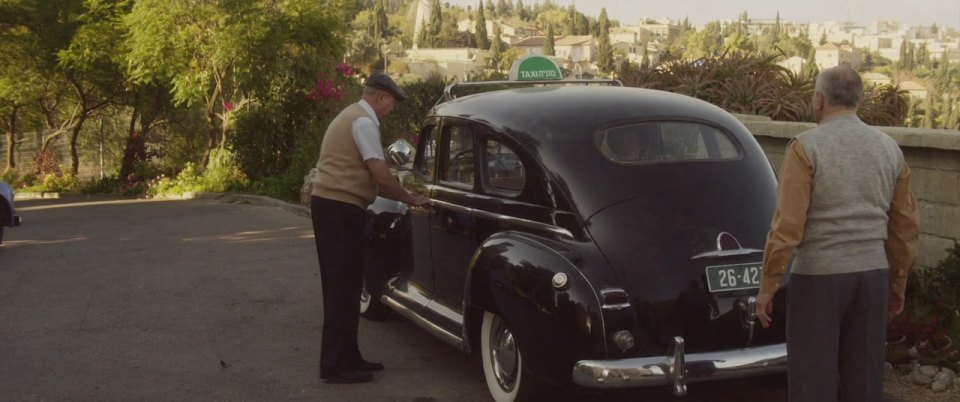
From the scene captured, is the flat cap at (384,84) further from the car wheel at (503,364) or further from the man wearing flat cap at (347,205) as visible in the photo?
the car wheel at (503,364)

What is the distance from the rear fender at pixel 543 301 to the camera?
5320 mm

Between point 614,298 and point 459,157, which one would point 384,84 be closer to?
point 459,157

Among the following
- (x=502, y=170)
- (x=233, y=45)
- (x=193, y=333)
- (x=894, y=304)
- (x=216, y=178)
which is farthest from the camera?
(x=233, y=45)

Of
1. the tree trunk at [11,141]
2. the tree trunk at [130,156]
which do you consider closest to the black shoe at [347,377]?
the tree trunk at [130,156]

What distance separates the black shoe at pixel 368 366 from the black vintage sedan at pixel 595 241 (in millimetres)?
414

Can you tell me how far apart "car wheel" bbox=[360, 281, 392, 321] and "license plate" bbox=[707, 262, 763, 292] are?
3.53m

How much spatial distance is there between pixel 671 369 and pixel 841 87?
1.62m

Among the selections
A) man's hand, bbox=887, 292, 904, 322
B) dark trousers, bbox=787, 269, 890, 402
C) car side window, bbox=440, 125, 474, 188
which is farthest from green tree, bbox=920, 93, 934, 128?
dark trousers, bbox=787, 269, 890, 402

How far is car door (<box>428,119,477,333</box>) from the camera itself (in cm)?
662

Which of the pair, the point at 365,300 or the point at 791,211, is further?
the point at 365,300

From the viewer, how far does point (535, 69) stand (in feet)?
39.4

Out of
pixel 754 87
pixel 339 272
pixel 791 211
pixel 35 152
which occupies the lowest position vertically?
pixel 35 152

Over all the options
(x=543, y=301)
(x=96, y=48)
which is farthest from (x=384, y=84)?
(x=96, y=48)

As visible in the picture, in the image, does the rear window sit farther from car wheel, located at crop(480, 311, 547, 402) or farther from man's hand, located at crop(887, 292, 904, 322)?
man's hand, located at crop(887, 292, 904, 322)
